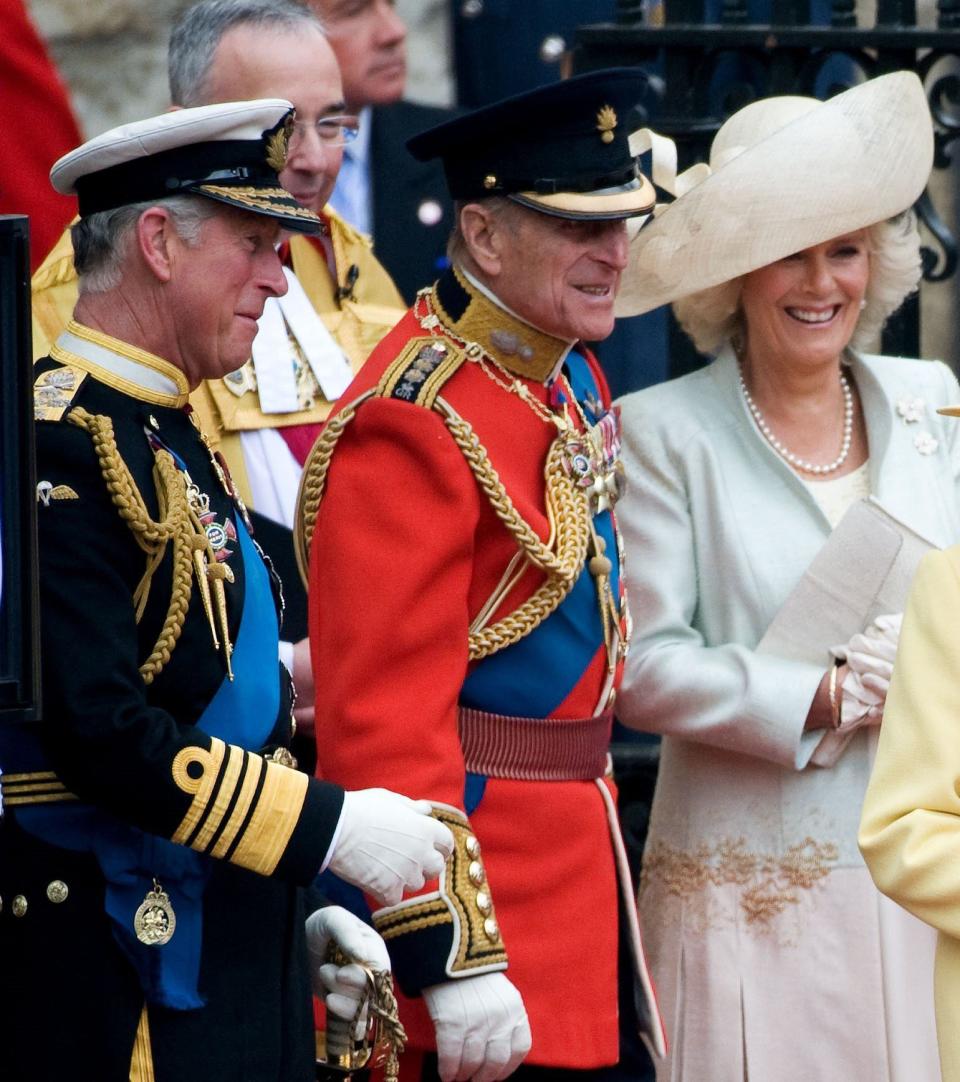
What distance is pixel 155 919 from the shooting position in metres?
3.10

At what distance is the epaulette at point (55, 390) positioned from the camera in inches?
123

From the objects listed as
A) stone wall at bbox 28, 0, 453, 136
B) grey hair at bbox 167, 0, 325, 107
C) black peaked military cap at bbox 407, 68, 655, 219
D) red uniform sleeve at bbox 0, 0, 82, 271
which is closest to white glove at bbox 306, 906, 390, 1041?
black peaked military cap at bbox 407, 68, 655, 219

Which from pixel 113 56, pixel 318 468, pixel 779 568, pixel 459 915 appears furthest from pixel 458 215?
pixel 113 56

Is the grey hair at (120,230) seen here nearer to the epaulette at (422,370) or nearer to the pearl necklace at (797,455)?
the epaulette at (422,370)

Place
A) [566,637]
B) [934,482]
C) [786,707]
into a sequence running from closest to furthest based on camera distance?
1. [566,637]
2. [786,707]
3. [934,482]

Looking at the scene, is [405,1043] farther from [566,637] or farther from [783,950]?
[783,950]

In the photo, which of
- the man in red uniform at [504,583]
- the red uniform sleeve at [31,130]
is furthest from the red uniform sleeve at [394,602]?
the red uniform sleeve at [31,130]

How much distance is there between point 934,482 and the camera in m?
4.55

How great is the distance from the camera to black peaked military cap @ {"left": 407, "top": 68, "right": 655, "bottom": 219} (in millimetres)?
3855

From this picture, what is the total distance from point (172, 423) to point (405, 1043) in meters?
0.97

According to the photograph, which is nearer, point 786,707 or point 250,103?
point 250,103

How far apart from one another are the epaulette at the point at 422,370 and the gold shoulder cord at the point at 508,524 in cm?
3

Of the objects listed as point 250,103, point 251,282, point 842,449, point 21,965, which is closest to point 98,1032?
point 21,965

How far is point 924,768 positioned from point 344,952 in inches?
32.2
